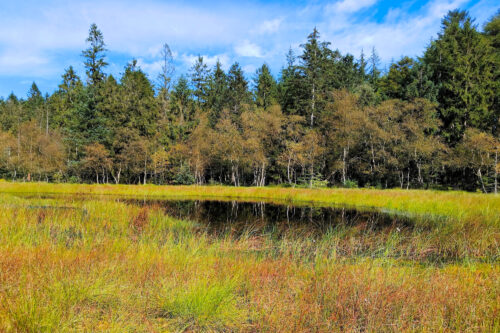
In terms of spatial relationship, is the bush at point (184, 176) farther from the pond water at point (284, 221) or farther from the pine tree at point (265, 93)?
the pond water at point (284, 221)

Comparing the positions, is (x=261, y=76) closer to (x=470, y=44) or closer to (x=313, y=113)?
(x=313, y=113)

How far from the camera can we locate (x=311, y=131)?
40.5 metres

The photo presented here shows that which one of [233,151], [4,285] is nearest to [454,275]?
[4,285]

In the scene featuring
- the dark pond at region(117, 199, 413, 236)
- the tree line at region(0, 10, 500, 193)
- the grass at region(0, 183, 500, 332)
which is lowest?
the dark pond at region(117, 199, 413, 236)

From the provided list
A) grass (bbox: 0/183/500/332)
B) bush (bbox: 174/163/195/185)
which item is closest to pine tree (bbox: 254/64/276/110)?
bush (bbox: 174/163/195/185)

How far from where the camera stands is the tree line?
35656 mm

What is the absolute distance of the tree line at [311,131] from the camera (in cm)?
3566

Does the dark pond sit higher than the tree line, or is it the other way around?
the tree line

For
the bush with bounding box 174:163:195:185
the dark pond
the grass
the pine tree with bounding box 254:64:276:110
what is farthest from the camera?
the pine tree with bounding box 254:64:276:110

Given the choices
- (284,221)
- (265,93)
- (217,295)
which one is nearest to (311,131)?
(265,93)

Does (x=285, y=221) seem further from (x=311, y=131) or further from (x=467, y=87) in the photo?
(x=467, y=87)

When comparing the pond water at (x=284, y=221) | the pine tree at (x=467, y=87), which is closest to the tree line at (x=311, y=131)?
the pine tree at (x=467, y=87)

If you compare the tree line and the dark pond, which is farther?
the tree line

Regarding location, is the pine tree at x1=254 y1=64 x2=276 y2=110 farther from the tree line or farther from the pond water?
the pond water
